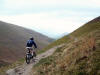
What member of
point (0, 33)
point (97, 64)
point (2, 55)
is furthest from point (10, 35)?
point (97, 64)

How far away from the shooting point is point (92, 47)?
16.7 metres

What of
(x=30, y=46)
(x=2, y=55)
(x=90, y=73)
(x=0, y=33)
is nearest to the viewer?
(x=90, y=73)

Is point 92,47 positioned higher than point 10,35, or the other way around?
point 10,35

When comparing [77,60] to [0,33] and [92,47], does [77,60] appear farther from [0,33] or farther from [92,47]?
[0,33]

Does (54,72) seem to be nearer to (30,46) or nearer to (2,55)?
(30,46)

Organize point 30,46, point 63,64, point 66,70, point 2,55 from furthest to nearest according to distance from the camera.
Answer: point 2,55 < point 30,46 < point 63,64 < point 66,70

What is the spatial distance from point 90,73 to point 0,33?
185 m

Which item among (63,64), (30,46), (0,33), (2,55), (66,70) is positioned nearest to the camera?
(66,70)

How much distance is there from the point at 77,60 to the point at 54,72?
1749 mm

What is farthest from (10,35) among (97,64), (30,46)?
(97,64)

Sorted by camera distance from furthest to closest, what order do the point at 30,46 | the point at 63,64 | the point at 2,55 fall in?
the point at 2,55
the point at 30,46
the point at 63,64

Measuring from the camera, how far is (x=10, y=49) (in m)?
156

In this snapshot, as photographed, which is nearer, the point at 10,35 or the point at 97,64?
the point at 97,64

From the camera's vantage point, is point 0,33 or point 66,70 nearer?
point 66,70
